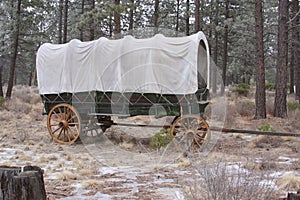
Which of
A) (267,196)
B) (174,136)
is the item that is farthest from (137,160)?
(267,196)

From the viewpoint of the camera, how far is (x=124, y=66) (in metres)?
8.56

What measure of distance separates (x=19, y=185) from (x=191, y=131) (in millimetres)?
5371

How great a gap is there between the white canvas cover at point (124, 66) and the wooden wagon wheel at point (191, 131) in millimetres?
752

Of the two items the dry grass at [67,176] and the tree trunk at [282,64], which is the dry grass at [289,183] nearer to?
the dry grass at [67,176]

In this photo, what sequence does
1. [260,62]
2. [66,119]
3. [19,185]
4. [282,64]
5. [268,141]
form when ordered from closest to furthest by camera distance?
[19,185], [268,141], [66,119], [282,64], [260,62]

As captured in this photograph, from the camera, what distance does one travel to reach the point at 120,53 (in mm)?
8570

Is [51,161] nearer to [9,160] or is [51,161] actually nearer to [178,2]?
[9,160]

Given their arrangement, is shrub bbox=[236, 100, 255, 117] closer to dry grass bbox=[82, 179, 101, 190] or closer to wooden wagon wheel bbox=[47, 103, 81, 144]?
wooden wagon wheel bbox=[47, 103, 81, 144]

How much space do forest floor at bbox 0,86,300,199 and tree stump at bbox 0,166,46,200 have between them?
1.59 metres

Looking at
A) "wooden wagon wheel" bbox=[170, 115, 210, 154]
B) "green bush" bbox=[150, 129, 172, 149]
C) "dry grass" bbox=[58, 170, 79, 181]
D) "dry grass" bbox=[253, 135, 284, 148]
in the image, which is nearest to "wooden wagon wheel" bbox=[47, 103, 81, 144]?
"green bush" bbox=[150, 129, 172, 149]

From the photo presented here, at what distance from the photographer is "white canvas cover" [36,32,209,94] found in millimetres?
→ 8047

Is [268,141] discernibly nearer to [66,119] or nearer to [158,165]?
[158,165]

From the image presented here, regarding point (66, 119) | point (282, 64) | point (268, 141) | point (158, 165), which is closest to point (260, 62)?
point (282, 64)

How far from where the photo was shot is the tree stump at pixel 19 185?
10.8ft
